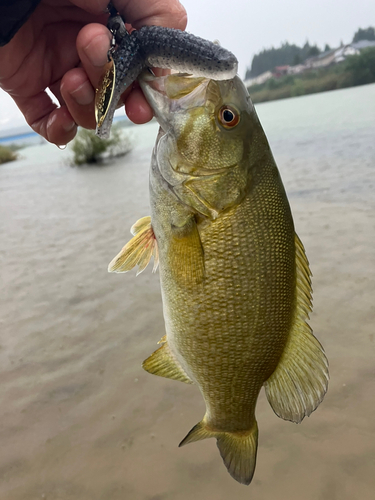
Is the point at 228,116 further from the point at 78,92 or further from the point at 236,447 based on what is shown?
the point at 236,447

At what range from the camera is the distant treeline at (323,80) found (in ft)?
135

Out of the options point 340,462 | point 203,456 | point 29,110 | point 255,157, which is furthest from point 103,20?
point 340,462

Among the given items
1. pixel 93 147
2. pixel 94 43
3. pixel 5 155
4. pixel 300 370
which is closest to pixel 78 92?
pixel 94 43

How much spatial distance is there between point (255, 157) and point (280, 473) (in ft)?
6.96

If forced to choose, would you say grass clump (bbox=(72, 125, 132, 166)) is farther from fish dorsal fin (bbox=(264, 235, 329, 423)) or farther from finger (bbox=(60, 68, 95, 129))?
fish dorsal fin (bbox=(264, 235, 329, 423))

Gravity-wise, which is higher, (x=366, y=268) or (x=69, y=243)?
(x=366, y=268)

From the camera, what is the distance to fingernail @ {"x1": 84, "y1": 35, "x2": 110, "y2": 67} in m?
1.53

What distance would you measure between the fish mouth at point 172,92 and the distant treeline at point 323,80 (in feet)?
145

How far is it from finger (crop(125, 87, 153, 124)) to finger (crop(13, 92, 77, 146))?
0.68 metres

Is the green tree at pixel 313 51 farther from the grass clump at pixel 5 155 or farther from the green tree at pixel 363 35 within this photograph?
the grass clump at pixel 5 155

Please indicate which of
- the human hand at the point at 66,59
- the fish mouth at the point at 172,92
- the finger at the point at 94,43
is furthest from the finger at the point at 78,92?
the fish mouth at the point at 172,92

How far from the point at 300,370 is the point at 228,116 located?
1.19 meters

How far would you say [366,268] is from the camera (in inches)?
181

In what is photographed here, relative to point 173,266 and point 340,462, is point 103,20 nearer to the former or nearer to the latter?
point 173,266
